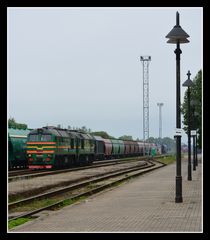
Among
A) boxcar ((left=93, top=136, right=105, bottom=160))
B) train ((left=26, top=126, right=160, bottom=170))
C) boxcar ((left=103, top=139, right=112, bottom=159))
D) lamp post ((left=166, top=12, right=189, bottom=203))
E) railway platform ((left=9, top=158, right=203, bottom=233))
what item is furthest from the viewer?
boxcar ((left=103, top=139, right=112, bottom=159))

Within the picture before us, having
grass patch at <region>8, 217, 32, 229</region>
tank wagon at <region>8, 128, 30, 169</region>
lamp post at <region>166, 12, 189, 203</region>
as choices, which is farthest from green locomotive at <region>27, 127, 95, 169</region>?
grass patch at <region>8, 217, 32, 229</region>

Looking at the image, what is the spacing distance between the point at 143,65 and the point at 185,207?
6831cm

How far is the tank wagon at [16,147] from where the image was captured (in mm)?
37862

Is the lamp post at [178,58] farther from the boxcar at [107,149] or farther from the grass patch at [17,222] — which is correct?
the boxcar at [107,149]

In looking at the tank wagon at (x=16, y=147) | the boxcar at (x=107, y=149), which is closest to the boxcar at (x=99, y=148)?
the boxcar at (x=107, y=149)

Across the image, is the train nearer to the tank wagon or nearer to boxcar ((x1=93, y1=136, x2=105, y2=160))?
the tank wagon

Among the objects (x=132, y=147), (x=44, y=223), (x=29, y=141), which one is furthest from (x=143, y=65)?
(x=44, y=223)

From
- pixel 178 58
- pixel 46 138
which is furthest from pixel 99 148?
pixel 178 58

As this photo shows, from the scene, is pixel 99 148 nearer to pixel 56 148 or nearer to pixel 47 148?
pixel 56 148

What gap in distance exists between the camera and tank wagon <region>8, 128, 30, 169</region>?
124 ft

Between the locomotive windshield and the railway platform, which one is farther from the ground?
the locomotive windshield

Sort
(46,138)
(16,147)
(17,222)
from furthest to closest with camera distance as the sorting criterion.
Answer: (16,147), (46,138), (17,222)

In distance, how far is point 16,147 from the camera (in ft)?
127

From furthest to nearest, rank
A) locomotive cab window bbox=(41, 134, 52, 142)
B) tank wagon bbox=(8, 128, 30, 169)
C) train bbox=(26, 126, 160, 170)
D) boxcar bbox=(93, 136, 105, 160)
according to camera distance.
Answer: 1. boxcar bbox=(93, 136, 105, 160)
2. locomotive cab window bbox=(41, 134, 52, 142)
3. train bbox=(26, 126, 160, 170)
4. tank wagon bbox=(8, 128, 30, 169)
